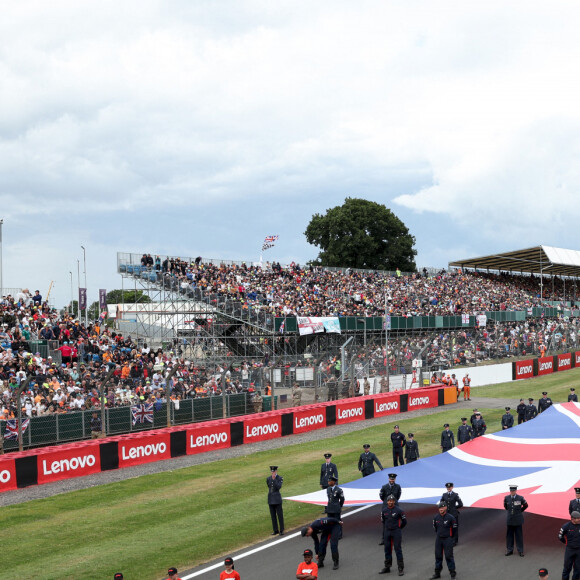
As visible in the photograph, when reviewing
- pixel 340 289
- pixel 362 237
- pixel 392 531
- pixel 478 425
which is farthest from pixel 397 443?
pixel 362 237

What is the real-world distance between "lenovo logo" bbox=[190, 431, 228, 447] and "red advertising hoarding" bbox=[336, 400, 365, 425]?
7109mm

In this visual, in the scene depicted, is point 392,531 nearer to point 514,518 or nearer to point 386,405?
point 514,518

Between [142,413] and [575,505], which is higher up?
[142,413]

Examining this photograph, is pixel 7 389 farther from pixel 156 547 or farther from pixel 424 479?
pixel 424 479

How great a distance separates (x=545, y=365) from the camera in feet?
164

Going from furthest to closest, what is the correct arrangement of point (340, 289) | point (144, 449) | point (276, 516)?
point (340, 289), point (144, 449), point (276, 516)

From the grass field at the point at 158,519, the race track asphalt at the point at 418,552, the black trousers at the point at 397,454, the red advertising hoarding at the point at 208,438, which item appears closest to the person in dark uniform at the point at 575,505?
the race track asphalt at the point at 418,552

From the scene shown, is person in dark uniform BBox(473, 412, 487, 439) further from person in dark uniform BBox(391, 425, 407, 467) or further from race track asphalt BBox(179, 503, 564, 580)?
race track asphalt BBox(179, 503, 564, 580)

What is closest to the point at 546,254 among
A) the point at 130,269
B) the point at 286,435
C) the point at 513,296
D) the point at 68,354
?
the point at 513,296

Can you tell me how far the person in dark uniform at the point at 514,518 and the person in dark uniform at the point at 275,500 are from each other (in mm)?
4707

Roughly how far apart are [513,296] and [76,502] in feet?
181

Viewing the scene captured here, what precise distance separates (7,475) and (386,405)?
19.3 m

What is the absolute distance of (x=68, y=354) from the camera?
2802 centimetres

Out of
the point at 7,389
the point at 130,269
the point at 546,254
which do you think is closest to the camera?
the point at 7,389
